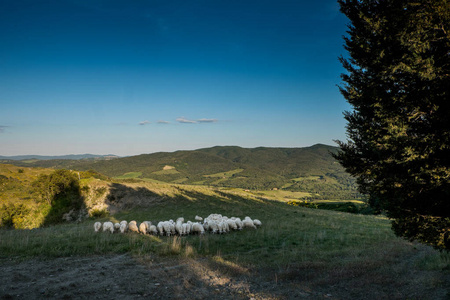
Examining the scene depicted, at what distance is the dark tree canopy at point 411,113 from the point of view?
288 inches

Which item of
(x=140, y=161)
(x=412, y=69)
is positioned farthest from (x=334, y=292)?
(x=140, y=161)

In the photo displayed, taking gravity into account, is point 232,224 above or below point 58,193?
above

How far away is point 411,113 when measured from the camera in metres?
7.81

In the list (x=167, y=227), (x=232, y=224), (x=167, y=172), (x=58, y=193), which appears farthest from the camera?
(x=167, y=172)

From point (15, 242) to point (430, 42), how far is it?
1831cm

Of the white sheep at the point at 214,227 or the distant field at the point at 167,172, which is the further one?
the distant field at the point at 167,172

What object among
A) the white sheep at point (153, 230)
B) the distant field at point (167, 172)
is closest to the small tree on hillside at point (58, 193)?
the white sheep at point (153, 230)

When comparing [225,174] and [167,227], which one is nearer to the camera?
[167,227]

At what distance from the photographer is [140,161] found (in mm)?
195125

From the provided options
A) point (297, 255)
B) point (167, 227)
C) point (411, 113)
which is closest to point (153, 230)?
point (167, 227)

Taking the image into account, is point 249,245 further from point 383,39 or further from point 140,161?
point 140,161

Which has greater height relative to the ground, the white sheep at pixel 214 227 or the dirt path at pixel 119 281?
the dirt path at pixel 119 281

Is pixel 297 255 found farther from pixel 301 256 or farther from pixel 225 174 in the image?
pixel 225 174

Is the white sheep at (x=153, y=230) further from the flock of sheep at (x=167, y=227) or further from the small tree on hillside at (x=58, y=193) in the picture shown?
the small tree on hillside at (x=58, y=193)
